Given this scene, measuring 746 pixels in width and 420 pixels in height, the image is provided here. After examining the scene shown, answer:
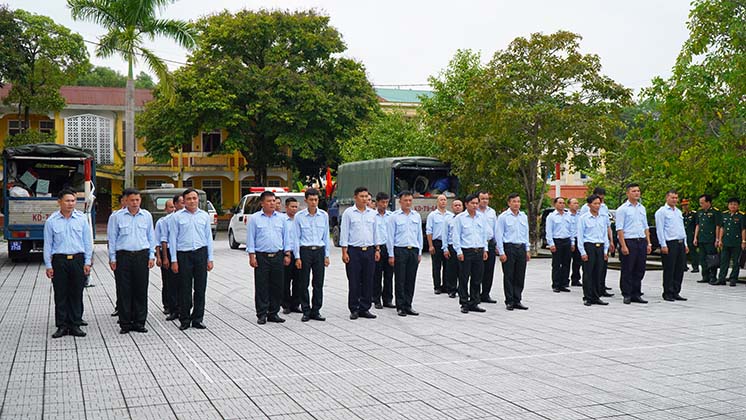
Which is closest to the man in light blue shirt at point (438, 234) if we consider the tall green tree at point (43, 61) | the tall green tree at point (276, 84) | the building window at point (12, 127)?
the tall green tree at point (276, 84)

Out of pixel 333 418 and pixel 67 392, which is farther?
pixel 67 392

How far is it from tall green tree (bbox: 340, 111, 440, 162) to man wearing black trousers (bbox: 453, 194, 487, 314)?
19237mm

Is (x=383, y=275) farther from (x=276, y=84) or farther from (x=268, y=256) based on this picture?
(x=276, y=84)

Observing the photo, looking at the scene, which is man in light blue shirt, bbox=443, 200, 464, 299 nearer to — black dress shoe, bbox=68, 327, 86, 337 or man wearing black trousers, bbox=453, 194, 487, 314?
man wearing black trousers, bbox=453, 194, 487, 314

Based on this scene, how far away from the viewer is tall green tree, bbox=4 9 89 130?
124 feet

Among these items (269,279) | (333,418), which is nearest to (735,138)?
(269,279)

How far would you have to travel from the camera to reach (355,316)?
446 inches

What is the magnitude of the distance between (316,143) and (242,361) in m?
31.3

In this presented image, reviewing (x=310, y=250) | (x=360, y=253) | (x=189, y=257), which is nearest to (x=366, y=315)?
(x=360, y=253)

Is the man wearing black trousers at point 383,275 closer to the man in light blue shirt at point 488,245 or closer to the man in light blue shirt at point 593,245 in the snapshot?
the man in light blue shirt at point 488,245

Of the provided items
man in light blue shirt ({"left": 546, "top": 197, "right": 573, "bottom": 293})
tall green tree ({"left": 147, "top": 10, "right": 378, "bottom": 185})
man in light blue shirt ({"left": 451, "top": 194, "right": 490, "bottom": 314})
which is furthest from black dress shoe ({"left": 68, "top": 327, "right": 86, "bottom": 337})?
tall green tree ({"left": 147, "top": 10, "right": 378, "bottom": 185})

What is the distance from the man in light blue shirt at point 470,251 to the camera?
12.0 meters

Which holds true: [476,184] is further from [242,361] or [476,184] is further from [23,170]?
[242,361]

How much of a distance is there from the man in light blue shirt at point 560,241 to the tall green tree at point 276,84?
24200 millimetres
